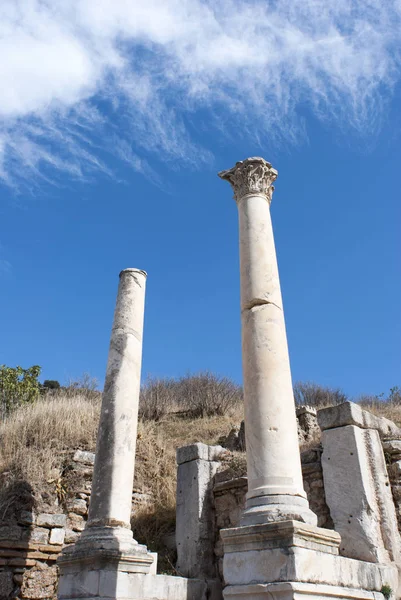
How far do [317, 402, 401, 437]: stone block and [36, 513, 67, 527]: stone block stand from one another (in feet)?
18.2

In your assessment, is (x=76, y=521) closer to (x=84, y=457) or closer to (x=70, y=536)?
(x=70, y=536)

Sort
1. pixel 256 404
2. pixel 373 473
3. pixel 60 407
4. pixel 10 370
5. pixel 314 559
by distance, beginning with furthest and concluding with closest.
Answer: pixel 10 370 < pixel 60 407 < pixel 373 473 < pixel 256 404 < pixel 314 559

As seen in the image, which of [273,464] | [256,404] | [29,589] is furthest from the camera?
[29,589]

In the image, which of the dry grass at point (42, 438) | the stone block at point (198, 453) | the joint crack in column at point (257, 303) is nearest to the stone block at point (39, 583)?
the dry grass at point (42, 438)

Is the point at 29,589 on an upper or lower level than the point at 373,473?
lower

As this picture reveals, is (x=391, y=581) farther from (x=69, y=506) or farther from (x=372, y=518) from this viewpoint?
(x=69, y=506)

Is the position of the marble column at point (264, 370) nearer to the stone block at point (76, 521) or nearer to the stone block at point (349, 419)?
the stone block at point (349, 419)

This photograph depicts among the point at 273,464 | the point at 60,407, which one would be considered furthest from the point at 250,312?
the point at 60,407

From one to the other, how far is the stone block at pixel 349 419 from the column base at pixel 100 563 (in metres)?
3.58

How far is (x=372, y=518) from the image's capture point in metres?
8.02

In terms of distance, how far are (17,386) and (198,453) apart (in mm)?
11400

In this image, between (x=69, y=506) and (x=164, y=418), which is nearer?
(x=69, y=506)

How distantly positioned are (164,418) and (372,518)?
48.2ft

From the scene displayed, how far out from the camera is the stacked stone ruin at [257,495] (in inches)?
238
